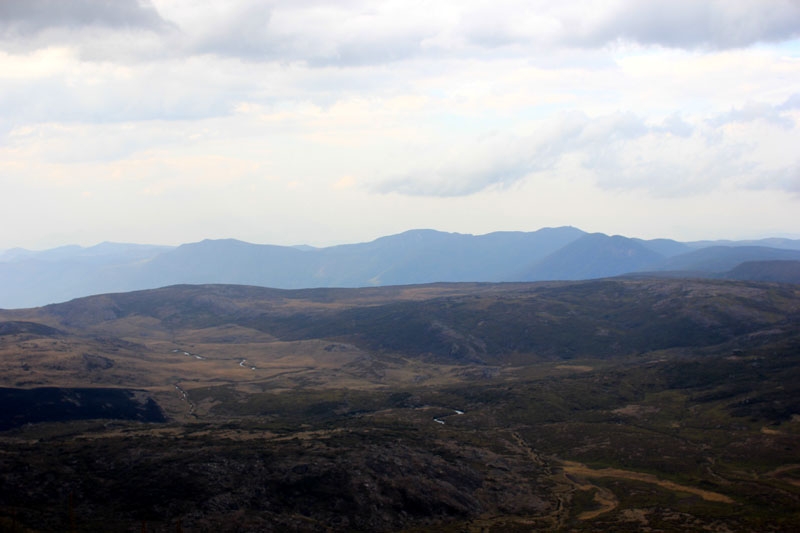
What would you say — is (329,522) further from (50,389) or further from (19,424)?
(50,389)

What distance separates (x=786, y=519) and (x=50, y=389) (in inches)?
6351

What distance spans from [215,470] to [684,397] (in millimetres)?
122838

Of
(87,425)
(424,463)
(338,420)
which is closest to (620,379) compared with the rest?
(338,420)

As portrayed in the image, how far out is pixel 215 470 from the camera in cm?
9769

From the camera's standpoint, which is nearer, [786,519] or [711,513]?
[786,519]

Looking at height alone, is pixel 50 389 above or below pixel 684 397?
above

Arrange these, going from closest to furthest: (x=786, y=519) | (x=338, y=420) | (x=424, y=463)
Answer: (x=786, y=519), (x=424, y=463), (x=338, y=420)

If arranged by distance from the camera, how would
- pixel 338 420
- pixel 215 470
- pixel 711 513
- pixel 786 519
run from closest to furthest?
pixel 786 519 → pixel 711 513 → pixel 215 470 → pixel 338 420

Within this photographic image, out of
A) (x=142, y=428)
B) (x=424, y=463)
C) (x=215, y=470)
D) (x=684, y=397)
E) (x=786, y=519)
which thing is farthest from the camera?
(x=684, y=397)

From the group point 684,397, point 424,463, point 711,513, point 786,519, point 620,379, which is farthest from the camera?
point 620,379

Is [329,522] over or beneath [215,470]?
beneath

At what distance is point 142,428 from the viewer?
133750mm

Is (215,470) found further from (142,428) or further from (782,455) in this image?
(782,455)

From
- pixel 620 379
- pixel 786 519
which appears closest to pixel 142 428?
pixel 786 519
